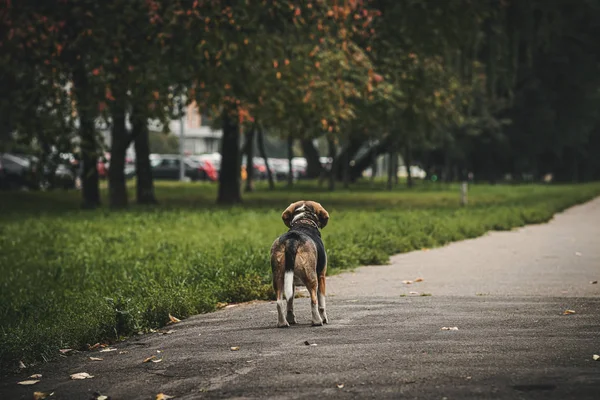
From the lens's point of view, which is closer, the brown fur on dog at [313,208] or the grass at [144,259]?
the brown fur on dog at [313,208]

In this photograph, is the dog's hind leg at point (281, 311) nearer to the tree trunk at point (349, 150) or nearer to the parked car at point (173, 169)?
the tree trunk at point (349, 150)

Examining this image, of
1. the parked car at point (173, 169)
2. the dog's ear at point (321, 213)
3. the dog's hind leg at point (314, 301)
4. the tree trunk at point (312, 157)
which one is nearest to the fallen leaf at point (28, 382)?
the dog's hind leg at point (314, 301)

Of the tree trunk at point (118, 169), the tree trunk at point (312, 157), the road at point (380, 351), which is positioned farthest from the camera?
the tree trunk at point (312, 157)

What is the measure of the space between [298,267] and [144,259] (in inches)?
306

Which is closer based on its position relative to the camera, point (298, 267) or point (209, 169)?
point (298, 267)

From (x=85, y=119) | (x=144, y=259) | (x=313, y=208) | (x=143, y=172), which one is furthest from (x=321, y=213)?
(x=143, y=172)

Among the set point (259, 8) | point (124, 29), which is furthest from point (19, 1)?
point (259, 8)

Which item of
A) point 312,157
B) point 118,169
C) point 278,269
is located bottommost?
point 278,269

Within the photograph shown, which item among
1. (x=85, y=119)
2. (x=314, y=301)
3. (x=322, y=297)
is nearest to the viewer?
(x=314, y=301)

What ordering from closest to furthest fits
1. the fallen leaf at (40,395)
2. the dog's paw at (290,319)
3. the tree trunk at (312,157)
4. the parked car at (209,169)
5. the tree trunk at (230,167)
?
1. the fallen leaf at (40,395)
2. the dog's paw at (290,319)
3. the tree trunk at (230,167)
4. the tree trunk at (312,157)
5. the parked car at (209,169)

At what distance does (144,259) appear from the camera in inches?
651

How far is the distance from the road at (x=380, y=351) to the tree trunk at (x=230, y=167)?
24196 mm

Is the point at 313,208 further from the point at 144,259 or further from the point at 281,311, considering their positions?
the point at 144,259

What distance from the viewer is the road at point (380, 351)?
684 cm
